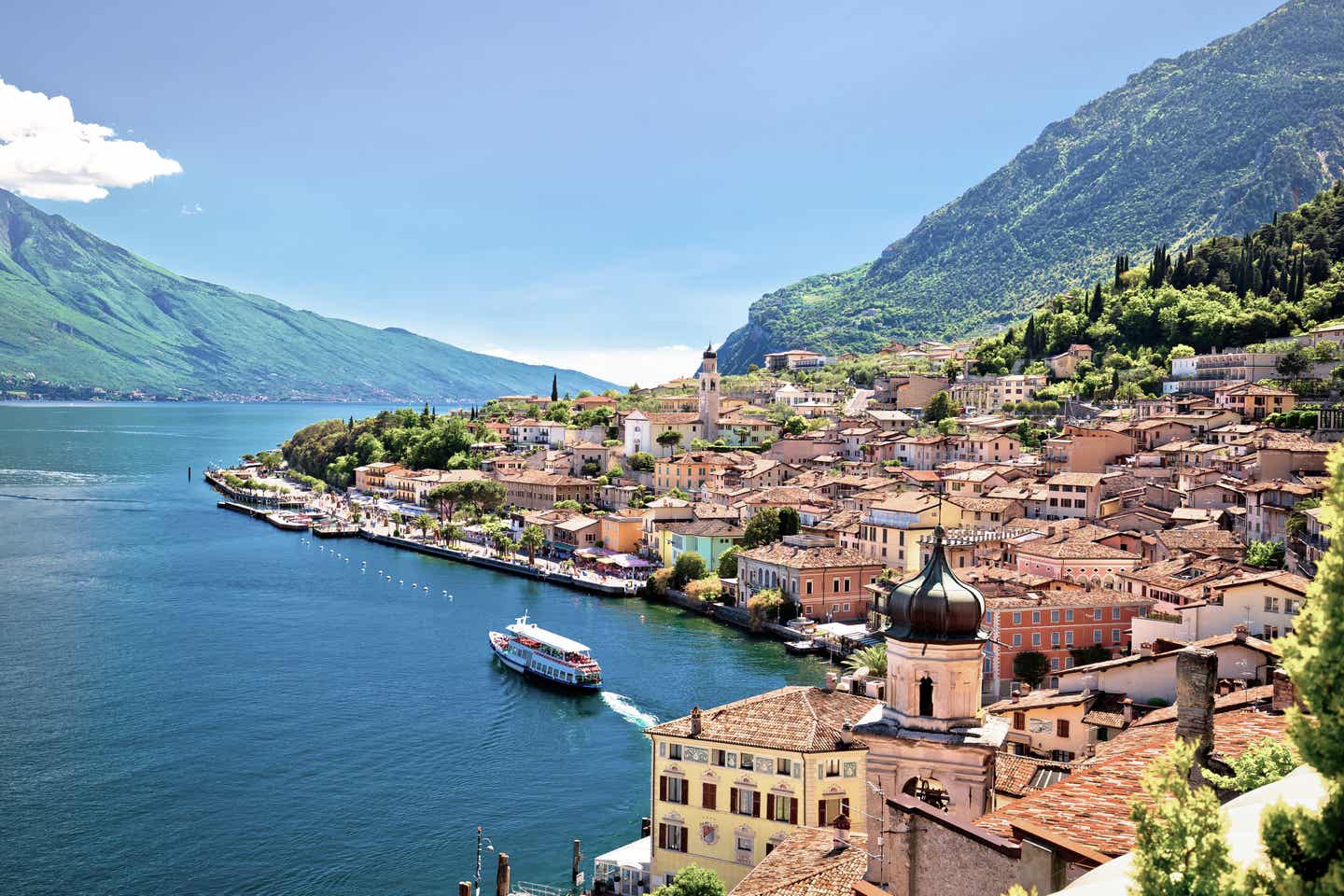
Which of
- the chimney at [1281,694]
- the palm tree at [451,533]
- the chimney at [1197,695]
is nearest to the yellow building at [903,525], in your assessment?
the chimney at [1281,694]

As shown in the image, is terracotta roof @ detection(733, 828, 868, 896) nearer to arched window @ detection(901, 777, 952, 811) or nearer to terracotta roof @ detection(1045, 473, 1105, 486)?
arched window @ detection(901, 777, 952, 811)

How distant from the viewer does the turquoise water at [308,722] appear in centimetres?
2841

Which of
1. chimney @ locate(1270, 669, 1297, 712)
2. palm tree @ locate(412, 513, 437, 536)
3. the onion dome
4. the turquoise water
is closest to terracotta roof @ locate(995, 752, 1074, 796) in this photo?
chimney @ locate(1270, 669, 1297, 712)

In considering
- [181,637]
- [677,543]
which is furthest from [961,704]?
[677,543]

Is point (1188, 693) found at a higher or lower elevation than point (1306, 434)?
lower

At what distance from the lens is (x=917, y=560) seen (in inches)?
2247

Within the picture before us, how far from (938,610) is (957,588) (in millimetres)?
463

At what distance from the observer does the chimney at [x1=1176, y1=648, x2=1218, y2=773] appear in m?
11.7

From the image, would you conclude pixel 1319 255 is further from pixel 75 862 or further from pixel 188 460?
pixel 188 460

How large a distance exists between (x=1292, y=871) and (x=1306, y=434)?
213ft

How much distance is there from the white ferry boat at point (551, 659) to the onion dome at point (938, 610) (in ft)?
102

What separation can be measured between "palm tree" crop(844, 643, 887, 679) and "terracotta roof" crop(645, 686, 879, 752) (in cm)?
1000

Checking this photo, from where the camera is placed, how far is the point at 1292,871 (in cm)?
515

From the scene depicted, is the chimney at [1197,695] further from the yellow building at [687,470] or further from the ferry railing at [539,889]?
the yellow building at [687,470]
